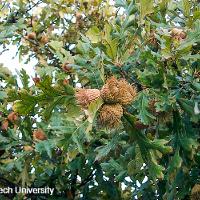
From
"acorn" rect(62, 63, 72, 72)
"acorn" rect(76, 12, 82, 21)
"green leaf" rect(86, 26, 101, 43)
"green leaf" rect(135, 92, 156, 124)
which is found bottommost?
"green leaf" rect(135, 92, 156, 124)

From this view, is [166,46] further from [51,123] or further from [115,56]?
[51,123]

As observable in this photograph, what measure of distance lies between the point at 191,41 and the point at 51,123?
1.40m

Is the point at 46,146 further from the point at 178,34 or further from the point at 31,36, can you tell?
the point at 31,36

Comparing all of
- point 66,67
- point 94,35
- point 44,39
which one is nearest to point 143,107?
point 94,35

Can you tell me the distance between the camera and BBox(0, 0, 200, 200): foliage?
7.01ft

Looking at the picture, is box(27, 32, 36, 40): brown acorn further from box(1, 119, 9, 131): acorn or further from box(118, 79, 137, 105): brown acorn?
box(118, 79, 137, 105): brown acorn

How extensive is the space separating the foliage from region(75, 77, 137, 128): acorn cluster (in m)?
0.04

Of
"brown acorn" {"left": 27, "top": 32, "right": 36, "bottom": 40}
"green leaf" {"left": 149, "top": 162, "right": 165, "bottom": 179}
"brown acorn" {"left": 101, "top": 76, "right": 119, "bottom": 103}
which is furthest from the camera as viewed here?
"brown acorn" {"left": 27, "top": 32, "right": 36, "bottom": 40}

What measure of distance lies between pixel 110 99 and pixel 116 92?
4cm

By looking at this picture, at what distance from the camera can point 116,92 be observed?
1925 mm

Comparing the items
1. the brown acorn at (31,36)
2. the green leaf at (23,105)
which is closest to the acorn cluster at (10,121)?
the brown acorn at (31,36)

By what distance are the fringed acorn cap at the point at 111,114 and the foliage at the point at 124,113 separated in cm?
3

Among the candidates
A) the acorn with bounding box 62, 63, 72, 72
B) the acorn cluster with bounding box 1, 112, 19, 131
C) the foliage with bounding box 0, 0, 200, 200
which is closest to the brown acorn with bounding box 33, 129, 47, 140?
the foliage with bounding box 0, 0, 200, 200

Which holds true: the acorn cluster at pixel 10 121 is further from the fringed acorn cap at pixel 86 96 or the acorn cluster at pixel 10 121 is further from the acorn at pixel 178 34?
the fringed acorn cap at pixel 86 96
